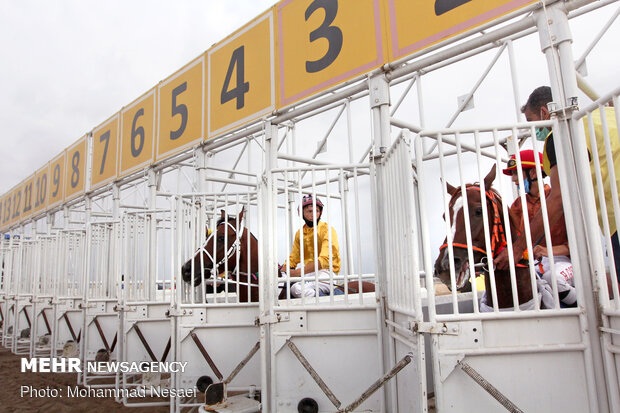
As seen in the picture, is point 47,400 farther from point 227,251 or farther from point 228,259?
point 227,251

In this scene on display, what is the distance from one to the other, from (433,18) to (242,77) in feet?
9.08

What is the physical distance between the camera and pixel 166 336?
5023 mm

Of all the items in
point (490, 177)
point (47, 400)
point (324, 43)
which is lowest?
point (47, 400)

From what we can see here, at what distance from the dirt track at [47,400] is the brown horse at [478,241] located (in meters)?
3.98

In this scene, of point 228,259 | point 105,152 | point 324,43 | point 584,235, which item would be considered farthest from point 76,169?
point 584,235

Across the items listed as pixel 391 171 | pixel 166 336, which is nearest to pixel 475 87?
pixel 391 171

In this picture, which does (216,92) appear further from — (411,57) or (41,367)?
(41,367)

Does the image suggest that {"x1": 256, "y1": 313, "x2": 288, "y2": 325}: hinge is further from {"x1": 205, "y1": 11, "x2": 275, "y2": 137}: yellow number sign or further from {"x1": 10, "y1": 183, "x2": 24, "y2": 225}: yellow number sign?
{"x1": 10, "y1": 183, "x2": 24, "y2": 225}: yellow number sign

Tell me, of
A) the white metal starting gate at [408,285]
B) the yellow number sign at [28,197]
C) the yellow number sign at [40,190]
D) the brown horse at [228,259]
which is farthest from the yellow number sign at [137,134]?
the yellow number sign at [28,197]

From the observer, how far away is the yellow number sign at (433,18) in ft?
10.5

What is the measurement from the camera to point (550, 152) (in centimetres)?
226

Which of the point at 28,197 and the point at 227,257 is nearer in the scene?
the point at 227,257

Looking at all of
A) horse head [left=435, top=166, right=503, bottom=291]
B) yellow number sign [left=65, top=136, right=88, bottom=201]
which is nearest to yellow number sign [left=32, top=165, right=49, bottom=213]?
yellow number sign [left=65, top=136, right=88, bottom=201]

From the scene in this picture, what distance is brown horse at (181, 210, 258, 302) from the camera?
404 cm
